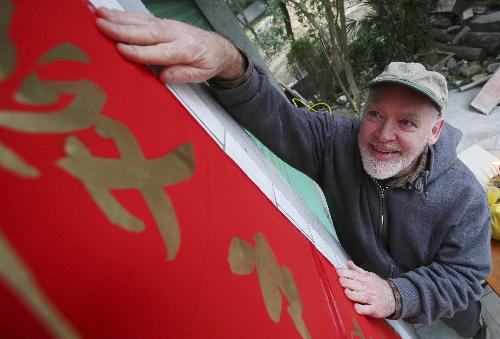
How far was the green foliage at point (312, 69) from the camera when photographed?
22.1ft

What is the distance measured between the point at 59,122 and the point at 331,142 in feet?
4.51

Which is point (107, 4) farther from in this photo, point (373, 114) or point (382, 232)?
point (382, 232)

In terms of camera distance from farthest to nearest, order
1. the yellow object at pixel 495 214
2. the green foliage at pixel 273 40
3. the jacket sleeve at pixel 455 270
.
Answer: the green foliage at pixel 273 40
the yellow object at pixel 495 214
the jacket sleeve at pixel 455 270

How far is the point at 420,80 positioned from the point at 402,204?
520 mm

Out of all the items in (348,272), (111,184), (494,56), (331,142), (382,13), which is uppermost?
(111,184)

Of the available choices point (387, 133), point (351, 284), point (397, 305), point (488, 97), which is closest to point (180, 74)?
point (351, 284)

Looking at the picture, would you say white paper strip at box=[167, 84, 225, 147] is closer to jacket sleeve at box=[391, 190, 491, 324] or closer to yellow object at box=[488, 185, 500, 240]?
jacket sleeve at box=[391, 190, 491, 324]

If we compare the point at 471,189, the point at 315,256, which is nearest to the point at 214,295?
the point at 315,256

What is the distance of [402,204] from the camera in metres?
1.44

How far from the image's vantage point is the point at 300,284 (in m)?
0.72

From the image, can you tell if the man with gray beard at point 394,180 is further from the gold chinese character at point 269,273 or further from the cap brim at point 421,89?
the gold chinese character at point 269,273

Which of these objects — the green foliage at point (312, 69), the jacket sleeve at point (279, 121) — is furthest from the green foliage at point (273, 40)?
the jacket sleeve at point (279, 121)

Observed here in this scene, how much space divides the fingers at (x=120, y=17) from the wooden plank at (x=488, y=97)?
219 inches

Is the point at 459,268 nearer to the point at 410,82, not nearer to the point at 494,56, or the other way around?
the point at 410,82
